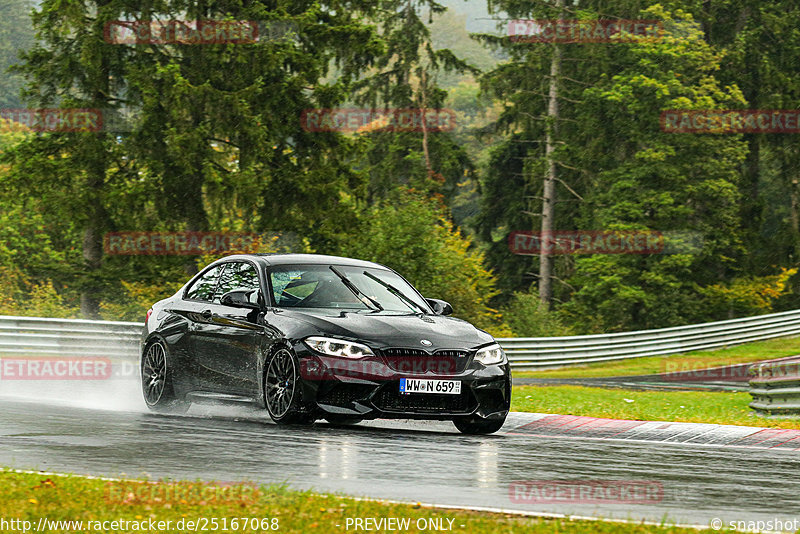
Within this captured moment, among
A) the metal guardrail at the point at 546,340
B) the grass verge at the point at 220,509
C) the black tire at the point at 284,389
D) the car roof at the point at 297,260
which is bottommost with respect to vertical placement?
the metal guardrail at the point at 546,340

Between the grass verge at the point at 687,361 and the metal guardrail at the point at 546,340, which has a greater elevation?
the metal guardrail at the point at 546,340

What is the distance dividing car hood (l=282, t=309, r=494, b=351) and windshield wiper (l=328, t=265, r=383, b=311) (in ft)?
0.98

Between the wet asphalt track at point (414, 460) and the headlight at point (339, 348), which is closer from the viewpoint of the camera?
the wet asphalt track at point (414, 460)

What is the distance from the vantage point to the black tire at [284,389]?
11125mm

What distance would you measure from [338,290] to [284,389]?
1416mm

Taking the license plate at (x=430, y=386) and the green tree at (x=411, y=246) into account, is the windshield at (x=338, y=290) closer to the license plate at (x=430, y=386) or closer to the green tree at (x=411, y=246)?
the license plate at (x=430, y=386)

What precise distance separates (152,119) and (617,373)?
697 inches

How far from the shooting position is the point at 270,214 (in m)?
43.3

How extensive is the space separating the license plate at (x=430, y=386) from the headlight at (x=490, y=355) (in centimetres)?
40

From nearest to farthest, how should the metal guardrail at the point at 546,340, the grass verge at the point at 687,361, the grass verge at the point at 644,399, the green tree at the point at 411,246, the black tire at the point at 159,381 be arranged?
the black tire at the point at 159,381
the grass verge at the point at 644,399
the metal guardrail at the point at 546,340
the grass verge at the point at 687,361
the green tree at the point at 411,246

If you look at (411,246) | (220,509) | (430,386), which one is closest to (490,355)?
(430,386)

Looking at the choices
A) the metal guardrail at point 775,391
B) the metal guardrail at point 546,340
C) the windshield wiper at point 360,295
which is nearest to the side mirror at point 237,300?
the windshield wiper at point 360,295

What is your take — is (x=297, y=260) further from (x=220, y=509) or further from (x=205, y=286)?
(x=220, y=509)

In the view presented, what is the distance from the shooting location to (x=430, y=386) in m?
11.1
